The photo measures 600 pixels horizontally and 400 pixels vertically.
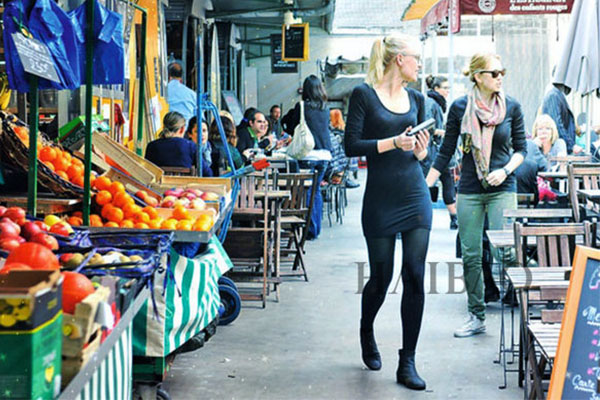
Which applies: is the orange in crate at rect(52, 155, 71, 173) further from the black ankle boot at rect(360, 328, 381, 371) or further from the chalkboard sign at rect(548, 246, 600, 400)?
the chalkboard sign at rect(548, 246, 600, 400)

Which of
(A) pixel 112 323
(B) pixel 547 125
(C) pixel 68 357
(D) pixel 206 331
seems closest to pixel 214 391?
(D) pixel 206 331

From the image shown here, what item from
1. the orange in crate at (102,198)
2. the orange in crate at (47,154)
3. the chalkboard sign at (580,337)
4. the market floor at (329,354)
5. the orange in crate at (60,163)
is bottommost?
the market floor at (329,354)

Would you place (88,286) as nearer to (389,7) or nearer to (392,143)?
(392,143)

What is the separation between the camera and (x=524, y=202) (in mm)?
8250

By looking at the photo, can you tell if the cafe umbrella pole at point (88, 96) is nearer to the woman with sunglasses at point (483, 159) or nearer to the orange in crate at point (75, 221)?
the orange in crate at point (75, 221)

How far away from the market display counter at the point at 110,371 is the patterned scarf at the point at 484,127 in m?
3.37

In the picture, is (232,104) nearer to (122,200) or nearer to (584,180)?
(584,180)

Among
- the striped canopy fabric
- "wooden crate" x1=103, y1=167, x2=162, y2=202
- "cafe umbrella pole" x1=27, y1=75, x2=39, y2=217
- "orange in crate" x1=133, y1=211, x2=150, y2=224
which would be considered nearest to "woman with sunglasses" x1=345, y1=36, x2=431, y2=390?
"orange in crate" x1=133, y1=211, x2=150, y2=224

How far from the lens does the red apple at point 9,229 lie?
337cm

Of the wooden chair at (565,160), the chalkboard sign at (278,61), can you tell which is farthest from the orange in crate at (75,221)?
the chalkboard sign at (278,61)

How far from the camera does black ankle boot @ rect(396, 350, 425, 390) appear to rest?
514 cm

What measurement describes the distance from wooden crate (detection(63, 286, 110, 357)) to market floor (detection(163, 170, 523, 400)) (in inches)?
106

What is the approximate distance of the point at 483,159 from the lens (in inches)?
244

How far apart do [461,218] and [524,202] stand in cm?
212
